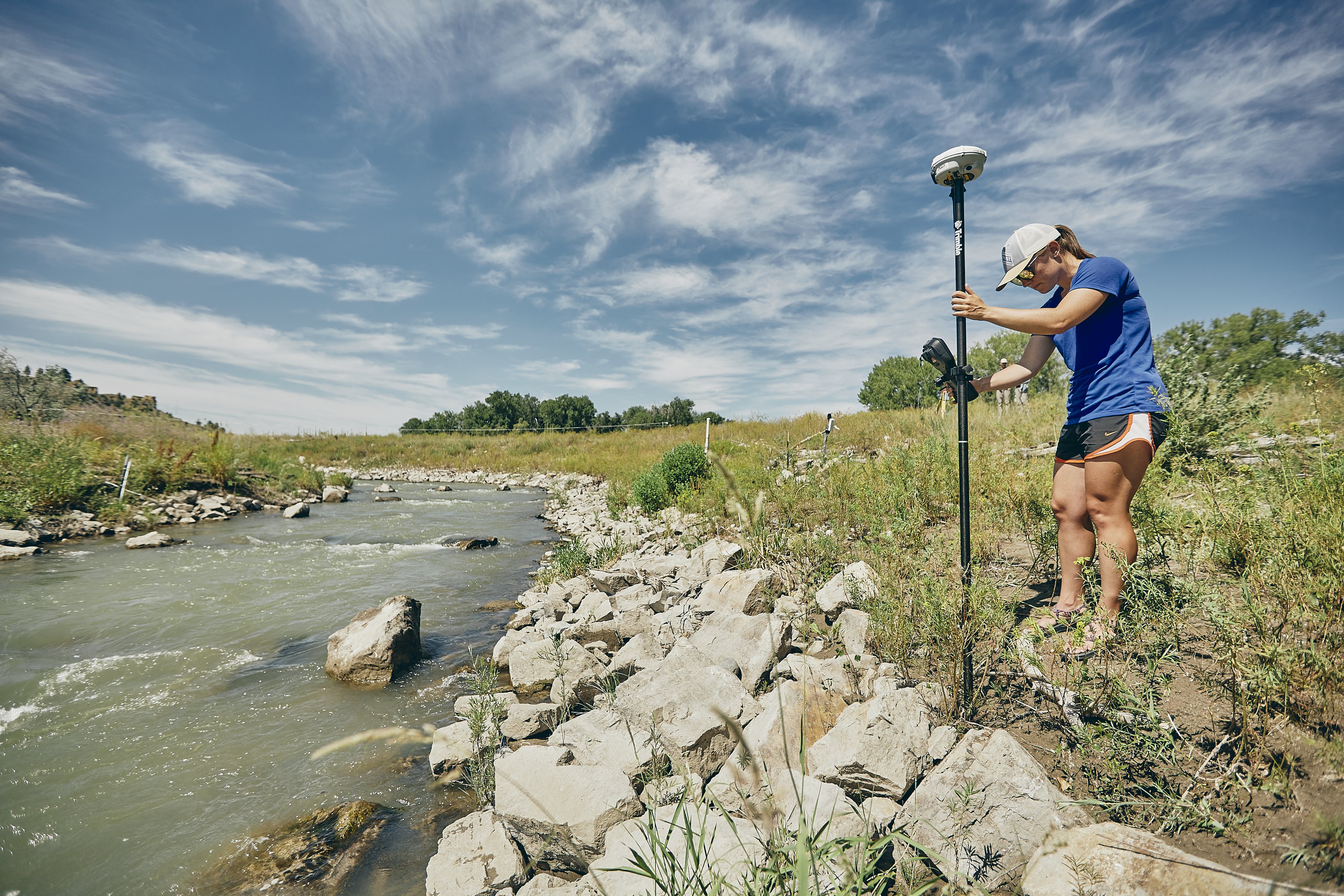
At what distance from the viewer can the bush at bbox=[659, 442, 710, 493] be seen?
8.80 meters

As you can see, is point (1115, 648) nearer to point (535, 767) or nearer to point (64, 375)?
point (535, 767)

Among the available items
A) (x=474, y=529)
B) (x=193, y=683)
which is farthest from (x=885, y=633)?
(x=474, y=529)

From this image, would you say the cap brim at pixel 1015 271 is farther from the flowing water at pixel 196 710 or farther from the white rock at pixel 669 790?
the flowing water at pixel 196 710

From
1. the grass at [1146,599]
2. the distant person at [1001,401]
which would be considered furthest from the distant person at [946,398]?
the distant person at [1001,401]

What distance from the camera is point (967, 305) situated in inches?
102

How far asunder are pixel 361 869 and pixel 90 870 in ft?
4.25

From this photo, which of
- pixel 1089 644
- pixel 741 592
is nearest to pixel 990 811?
pixel 1089 644

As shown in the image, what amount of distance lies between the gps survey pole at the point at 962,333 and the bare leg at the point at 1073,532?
56cm

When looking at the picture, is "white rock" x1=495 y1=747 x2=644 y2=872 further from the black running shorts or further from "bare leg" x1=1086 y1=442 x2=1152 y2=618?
the black running shorts

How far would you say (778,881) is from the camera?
54.9 inches

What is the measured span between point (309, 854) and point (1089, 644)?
3.78 metres

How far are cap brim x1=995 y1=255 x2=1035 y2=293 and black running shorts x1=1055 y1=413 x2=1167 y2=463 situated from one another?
2.71ft

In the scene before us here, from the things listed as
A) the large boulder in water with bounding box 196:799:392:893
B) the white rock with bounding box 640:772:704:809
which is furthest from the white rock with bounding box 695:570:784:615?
the large boulder in water with bounding box 196:799:392:893

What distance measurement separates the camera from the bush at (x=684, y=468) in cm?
880
